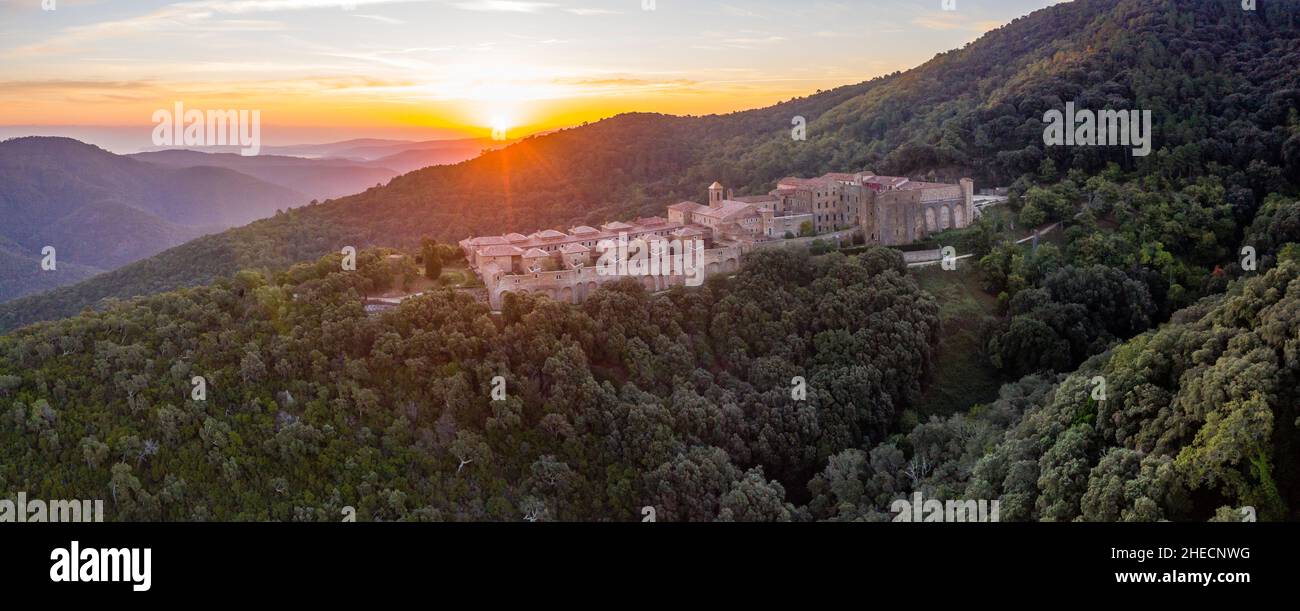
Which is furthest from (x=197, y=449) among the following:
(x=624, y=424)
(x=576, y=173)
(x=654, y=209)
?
(x=576, y=173)

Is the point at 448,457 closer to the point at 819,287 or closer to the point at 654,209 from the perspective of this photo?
the point at 819,287

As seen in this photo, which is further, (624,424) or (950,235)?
(950,235)

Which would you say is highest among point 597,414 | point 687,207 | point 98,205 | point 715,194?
point 98,205

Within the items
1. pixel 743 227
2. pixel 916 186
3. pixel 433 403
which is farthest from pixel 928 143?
pixel 433 403

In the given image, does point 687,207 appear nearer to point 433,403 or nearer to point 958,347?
point 958,347

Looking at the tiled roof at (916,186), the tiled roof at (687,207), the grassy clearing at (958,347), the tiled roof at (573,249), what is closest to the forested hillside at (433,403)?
the grassy clearing at (958,347)

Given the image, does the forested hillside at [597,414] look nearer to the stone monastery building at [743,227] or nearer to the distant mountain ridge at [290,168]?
the stone monastery building at [743,227]

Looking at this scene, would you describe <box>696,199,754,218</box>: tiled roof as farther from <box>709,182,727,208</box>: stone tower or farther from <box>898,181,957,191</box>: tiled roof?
<box>898,181,957,191</box>: tiled roof
